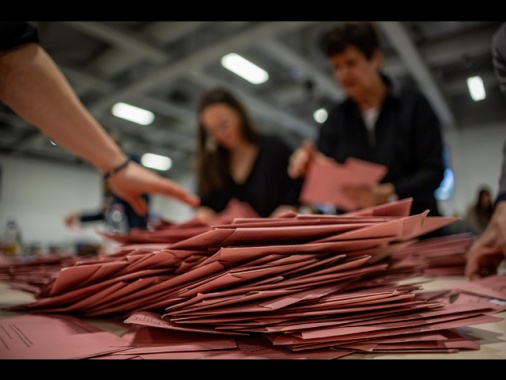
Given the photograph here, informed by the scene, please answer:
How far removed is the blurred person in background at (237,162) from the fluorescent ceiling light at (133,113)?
5.39m

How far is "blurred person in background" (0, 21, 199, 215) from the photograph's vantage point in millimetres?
481

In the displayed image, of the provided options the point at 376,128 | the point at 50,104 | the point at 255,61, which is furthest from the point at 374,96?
the point at 255,61

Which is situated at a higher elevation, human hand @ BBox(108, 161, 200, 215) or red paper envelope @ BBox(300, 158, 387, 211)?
red paper envelope @ BBox(300, 158, 387, 211)

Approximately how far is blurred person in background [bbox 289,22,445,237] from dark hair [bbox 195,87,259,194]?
46cm

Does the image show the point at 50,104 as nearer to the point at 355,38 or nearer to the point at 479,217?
the point at 479,217

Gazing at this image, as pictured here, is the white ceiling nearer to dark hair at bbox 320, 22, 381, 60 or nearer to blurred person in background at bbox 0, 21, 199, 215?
dark hair at bbox 320, 22, 381, 60

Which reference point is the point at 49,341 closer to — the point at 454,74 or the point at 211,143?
the point at 211,143

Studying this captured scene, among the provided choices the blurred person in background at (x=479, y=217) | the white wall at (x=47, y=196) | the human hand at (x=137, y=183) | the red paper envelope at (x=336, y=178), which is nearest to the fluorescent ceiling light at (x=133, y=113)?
the white wall at (x=47, y=196)

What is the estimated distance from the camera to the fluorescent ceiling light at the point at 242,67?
5017mm

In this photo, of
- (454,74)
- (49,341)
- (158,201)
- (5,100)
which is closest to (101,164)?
(5,100)

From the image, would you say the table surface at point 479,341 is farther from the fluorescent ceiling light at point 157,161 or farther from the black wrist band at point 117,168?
the fluorescent ceiling light at point 157,161

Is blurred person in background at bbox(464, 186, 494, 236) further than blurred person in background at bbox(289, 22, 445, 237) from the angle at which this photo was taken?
No

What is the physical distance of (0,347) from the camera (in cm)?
31

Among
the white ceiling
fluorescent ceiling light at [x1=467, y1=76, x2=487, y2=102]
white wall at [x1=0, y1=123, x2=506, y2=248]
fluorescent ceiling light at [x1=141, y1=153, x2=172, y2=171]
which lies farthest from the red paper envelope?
fluorescent ceiling light at [x1=141, y1=153, x2=172, y2=171]
